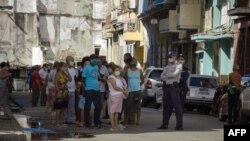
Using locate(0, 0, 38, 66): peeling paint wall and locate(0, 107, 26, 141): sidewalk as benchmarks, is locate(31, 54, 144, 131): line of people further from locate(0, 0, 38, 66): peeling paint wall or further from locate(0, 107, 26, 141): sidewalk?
locate(0, 0, 38, 66): peeling paint wall

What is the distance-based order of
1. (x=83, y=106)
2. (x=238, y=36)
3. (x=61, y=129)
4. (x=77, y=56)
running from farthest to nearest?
1. (x=77, y=56)
2. (x=238, y=36)
3. (x=83, y=106)
4. (x=61, y=129)

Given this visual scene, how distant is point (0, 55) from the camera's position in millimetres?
68000

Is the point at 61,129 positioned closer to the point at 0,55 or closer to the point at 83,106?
the point at 83,106

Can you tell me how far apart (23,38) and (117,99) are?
52981 millimetres

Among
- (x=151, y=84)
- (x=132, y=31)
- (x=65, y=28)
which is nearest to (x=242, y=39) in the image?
(x=151, y=84)

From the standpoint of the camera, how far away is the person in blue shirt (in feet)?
57.1

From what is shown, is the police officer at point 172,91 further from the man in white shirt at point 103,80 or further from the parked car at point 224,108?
the parked car at point 224,108

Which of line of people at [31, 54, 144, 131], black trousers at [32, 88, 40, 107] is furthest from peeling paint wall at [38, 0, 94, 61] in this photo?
line of people at [31, 54, 144, 131]

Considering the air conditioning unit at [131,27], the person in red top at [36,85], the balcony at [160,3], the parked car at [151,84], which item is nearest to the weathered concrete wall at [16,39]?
the air conditioning unit at [131,27]

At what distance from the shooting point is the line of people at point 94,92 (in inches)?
680

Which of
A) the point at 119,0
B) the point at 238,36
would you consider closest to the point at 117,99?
the point at 238,36

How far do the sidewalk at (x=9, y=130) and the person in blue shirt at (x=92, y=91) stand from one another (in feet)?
6.39

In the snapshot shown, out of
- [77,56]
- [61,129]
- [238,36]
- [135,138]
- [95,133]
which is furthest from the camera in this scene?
[77,56]

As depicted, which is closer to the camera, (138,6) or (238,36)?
(238,36)
